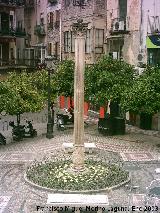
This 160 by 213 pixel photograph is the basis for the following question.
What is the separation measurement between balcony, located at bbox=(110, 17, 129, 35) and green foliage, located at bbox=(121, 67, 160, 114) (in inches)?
361

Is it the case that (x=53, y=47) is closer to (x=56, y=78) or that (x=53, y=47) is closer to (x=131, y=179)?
(x=56, y=78)

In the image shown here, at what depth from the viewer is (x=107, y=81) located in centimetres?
2411

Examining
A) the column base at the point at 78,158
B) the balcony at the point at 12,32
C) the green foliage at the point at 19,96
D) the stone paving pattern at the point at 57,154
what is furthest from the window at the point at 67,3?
the column base at the point at 78,158

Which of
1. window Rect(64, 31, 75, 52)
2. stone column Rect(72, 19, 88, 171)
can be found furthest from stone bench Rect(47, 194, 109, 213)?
window Rect(64, 31, 75, 52)

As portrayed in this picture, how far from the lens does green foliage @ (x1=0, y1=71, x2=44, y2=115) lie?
71.8 feet

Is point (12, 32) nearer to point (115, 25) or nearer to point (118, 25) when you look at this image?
point (115, 25)

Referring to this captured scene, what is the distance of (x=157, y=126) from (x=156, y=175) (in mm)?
10782

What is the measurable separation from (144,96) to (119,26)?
11.0m

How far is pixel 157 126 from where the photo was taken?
28.1m

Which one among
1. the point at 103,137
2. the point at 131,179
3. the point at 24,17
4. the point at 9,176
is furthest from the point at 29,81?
the point at 24,17

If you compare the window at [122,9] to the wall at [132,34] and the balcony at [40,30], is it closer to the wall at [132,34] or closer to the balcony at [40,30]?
the wall at [132,34]

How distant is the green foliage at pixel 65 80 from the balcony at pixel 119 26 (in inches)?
216

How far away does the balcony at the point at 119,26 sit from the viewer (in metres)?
30.7

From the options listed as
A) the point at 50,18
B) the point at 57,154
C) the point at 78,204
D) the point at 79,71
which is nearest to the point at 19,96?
the point at 57,154
